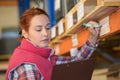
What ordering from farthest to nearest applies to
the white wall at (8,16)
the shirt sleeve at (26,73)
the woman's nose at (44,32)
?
the white wall at (8,16), the woman's nose at (44,32), the shirt sleeve at (26,73)

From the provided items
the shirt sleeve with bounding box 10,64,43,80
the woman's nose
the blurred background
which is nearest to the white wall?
the blurred background

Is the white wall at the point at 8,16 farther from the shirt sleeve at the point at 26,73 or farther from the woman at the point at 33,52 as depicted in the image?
the shirt sleeve at the point at 26,73

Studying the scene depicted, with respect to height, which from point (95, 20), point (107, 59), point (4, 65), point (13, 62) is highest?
point (95, 20)

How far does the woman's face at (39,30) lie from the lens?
5.51ft

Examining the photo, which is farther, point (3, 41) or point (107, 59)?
point (3, 41)

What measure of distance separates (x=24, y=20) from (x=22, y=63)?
29cm

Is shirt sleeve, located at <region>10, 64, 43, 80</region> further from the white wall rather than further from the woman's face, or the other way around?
the white wall

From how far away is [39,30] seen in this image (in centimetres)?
168

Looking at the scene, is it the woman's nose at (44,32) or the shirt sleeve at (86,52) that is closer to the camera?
the woman's nose at (44,32)

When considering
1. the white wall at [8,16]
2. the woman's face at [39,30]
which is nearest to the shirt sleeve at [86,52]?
the woman's face at [39,30]

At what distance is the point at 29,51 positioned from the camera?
164 centimetres

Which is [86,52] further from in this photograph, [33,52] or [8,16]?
[8,16]

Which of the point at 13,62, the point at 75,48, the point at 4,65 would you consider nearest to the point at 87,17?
the point at 13,62

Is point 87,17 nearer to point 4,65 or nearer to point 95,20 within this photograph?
point 95,20
